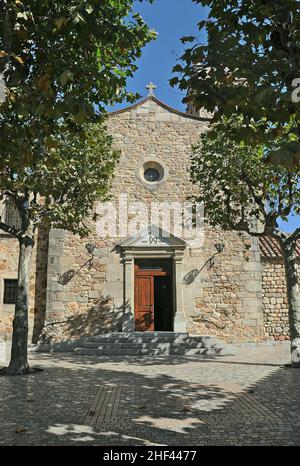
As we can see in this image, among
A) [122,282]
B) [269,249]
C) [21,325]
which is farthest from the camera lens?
[269,249]

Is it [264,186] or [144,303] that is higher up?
[264,186]

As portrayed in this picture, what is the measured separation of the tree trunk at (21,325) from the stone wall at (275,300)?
8.30m

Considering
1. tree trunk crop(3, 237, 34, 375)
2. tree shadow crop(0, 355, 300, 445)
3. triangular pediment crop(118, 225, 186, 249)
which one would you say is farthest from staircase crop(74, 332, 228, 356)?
tree trunk crop(3, 237, 34, 375)

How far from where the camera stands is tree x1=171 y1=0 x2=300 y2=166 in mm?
3312

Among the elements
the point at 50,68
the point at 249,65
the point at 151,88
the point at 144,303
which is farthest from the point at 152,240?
the point at 249,65

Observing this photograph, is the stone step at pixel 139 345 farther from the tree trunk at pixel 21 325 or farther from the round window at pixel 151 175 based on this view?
the round window at pixel 151 175

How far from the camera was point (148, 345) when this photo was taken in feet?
37.1

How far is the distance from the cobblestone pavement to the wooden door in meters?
3.89

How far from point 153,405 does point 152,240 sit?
8301 mm

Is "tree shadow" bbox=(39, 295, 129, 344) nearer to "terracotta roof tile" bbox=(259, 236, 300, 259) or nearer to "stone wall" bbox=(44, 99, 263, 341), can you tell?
"stone wall" bbox=(44, 99, 263, 341)

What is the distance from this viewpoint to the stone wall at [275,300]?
1311 cm

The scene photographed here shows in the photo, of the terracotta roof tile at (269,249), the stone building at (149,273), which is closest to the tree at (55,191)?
the stone building at (149,273)

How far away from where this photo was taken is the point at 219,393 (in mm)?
5852

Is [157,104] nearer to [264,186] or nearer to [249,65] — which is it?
[264,186]
